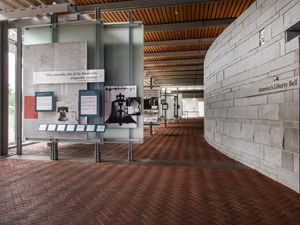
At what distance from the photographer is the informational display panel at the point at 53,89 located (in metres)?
5.80

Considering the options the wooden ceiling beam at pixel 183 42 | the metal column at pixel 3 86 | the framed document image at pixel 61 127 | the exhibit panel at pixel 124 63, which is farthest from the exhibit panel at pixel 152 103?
the metal column at pixel 3 86

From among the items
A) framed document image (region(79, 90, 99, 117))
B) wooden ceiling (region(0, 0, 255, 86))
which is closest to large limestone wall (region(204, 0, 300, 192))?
wooden ceiling (region(0, 0, 255, 86))

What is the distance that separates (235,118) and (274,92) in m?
1.80

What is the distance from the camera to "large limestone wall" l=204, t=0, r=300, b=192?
3.79 m

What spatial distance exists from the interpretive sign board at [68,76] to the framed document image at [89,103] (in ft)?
1.09

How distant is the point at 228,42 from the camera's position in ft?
20.9

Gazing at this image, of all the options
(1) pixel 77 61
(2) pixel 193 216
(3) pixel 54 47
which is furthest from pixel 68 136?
(2) pixel 193 216

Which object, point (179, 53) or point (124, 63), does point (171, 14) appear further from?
point (179, 53)

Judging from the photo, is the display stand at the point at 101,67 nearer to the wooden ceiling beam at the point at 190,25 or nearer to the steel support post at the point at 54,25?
the steel support post at the point at 54,25

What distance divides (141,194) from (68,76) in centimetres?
392

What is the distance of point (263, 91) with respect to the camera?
4637mm

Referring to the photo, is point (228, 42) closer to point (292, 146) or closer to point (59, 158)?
point (292, 146)

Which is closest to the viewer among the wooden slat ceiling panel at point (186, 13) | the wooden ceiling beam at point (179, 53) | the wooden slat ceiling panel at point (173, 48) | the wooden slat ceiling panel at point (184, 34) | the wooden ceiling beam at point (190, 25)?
the wooden slat ceiling panel at point (186, 13)

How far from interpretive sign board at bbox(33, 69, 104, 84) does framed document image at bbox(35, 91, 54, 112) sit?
1.15 ft
